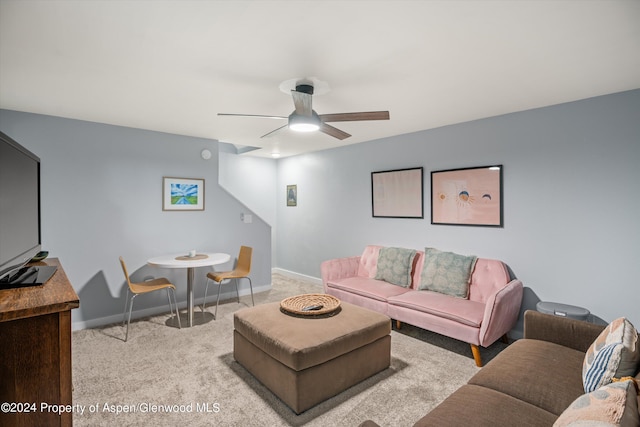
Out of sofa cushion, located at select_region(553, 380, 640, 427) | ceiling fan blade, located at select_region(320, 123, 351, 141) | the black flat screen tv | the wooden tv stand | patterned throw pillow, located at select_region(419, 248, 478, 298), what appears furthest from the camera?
patterned throw pillow, located at select_region(419, 248, 478, 298)

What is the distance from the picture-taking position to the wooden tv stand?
3.42 ft

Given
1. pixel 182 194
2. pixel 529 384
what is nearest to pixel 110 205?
pixel 182 194

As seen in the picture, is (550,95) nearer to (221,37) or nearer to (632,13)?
(632,13)

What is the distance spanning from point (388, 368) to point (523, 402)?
1300mm

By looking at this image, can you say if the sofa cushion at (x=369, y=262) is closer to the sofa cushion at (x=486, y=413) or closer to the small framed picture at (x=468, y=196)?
the small framed picture at (x=468, y=196)

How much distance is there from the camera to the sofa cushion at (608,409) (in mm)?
920

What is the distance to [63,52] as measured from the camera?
2.07 m

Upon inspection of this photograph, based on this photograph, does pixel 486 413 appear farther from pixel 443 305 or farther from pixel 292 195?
pixel 292 195

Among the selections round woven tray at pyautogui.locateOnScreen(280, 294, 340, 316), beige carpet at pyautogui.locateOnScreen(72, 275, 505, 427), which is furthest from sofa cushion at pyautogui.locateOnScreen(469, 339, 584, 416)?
round woven tray at pyautogui.locateOnScreen(280, 294, 340, 316)

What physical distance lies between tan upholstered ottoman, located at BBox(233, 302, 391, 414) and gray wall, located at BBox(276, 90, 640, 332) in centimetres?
178

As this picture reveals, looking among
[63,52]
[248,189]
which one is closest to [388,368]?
[63,52]

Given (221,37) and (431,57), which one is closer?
(221,37)

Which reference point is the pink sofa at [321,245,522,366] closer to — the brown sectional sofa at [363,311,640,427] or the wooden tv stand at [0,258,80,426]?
the brown sectional sofa at [363,311,640,427]

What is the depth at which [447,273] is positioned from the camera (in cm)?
354
